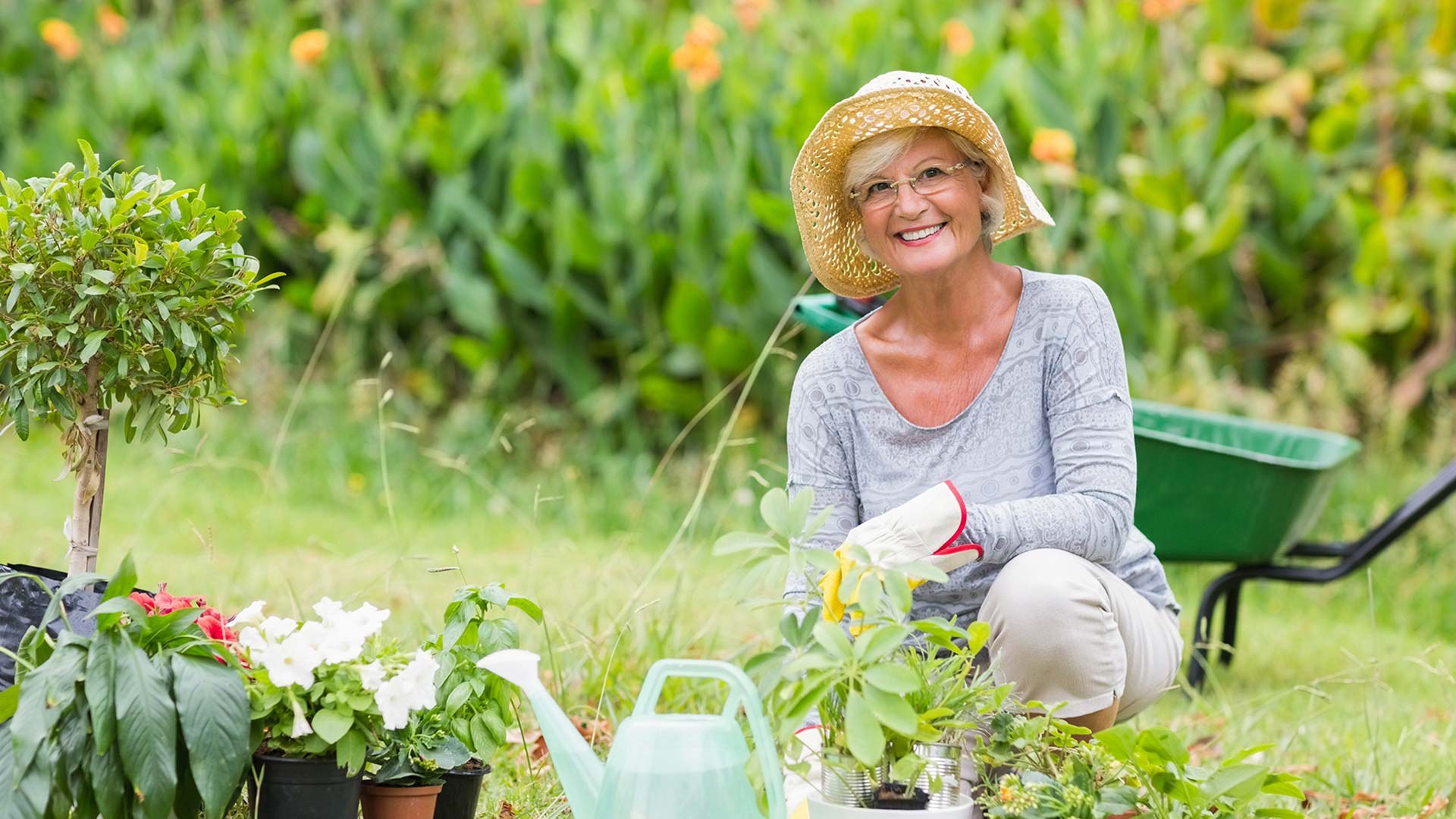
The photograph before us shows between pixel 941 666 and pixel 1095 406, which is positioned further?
pixel 1095 406

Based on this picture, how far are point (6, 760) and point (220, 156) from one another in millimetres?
4413

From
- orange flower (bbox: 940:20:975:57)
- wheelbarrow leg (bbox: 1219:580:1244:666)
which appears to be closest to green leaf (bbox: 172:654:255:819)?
wheelbarrow leg (bbox: 1219:580:1244:666)

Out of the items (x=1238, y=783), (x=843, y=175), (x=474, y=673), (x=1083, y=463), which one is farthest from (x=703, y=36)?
(x=1238, y=783)

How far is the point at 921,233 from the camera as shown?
213 centimetres

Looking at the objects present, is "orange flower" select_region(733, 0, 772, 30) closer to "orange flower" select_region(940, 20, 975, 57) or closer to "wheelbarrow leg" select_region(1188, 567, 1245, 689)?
"orange flower" select_region(940, 20, 975, 57)

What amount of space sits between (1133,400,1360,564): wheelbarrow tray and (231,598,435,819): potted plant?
1.94 m

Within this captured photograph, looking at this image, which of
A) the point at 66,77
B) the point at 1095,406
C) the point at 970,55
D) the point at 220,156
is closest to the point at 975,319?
the point at 1095,406

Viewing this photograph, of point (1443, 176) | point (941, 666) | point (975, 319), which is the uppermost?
point (1443, 176)

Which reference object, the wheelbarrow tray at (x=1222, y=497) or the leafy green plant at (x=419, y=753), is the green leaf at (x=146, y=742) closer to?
the leafy green plant at (x=419, y=753)

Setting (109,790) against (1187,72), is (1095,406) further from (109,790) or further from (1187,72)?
(1187,72)

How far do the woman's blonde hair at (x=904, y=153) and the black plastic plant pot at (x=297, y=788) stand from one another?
1.10 meters

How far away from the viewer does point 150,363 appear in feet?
6.12

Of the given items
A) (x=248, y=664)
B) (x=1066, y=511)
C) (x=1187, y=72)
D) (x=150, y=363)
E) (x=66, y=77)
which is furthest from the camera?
(x=66, y=77)

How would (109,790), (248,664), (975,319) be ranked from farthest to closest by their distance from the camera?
(975,319) < (248,664) < (109,790)
